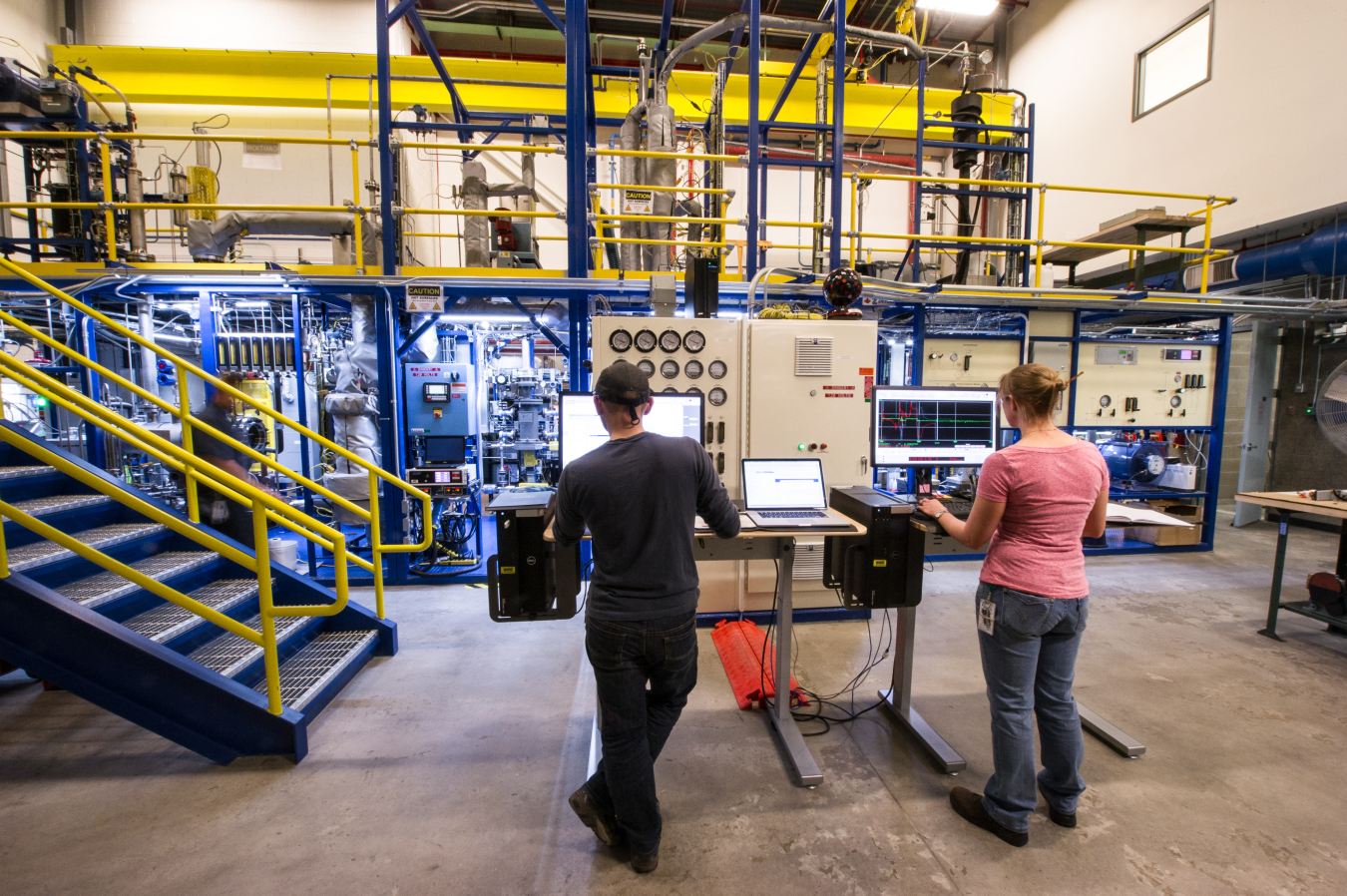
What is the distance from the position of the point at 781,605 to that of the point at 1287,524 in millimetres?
4312

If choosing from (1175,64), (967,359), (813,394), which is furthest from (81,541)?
(1175,64)

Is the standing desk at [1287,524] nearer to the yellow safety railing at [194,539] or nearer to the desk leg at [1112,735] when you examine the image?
the desk leg at [1112,735]

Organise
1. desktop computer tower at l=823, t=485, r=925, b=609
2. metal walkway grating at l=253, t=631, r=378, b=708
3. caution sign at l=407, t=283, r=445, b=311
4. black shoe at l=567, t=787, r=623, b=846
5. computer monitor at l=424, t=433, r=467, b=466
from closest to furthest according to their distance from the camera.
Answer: black shoe at l=567, t=787, r=623, b=846 < desktop computer tower at l=823, t=485, r=925, b=609 < metal walkway grating at l=253, t=631, r=378, b=708 < caution sign at l=407, t=283, r=445, b=311 < computer monitor at l=424, t=433, r=467, b=466

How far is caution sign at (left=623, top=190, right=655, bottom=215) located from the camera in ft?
17.5

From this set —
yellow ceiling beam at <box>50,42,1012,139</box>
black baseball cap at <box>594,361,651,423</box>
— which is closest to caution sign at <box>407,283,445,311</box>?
black baseball cap at <box>594,361,651,423</box>

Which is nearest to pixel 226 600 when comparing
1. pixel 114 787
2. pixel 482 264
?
pixel 114 787

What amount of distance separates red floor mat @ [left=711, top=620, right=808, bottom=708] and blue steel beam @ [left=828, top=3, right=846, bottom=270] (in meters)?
3.37

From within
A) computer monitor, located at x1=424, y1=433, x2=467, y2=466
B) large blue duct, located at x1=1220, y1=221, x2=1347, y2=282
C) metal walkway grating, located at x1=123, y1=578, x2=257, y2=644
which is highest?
large blue duct, located at x1=1220, y1=221, x2=1347, y2=282

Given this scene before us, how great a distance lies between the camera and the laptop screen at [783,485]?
10.3ft

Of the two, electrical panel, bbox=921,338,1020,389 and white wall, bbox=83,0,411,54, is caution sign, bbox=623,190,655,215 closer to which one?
electrical panel, bbox=921,338,1020,389

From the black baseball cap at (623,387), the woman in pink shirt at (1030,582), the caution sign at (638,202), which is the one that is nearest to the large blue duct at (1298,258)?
the woman in pink shirt at (1030,582)

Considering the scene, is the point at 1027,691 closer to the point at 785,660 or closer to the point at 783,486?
the point at 785,660

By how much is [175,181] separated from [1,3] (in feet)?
14.4

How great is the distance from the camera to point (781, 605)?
9.30 feet
